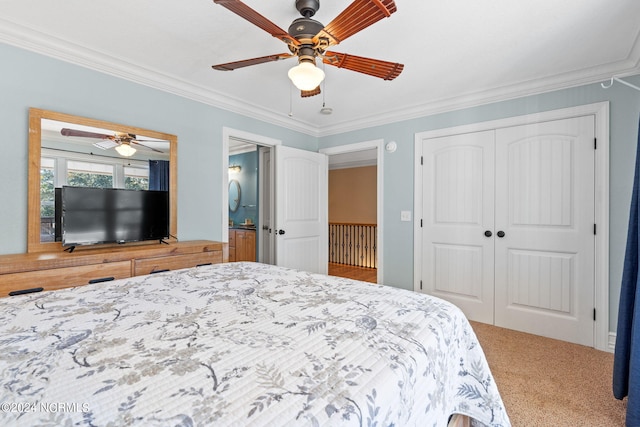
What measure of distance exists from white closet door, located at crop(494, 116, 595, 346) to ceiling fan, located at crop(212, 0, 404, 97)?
6.10 ft

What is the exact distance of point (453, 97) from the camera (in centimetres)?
317

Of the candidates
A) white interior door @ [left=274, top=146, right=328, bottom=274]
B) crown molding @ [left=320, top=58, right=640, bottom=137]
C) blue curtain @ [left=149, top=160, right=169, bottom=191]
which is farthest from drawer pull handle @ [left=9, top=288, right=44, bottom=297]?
crown molding @ [left=320, top=58, right=640, bottom=137]

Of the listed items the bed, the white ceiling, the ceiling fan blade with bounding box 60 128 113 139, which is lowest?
the bed

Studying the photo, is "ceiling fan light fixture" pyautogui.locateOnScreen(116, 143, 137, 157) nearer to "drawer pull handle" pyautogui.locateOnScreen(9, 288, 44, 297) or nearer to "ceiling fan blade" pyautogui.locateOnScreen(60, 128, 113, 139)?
"ceiling fan blade" pyautogui.locateOnScreen(60, 128, 113, 139)

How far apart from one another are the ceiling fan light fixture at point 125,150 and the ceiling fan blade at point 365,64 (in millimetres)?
1856

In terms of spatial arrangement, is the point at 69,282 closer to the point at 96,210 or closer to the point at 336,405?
the point at 96,210

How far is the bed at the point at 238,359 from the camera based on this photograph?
1.83 ft

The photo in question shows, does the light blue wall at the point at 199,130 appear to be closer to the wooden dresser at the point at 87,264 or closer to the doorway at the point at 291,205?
the doorway at the point at 291,205

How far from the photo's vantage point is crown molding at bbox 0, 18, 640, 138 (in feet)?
6.91

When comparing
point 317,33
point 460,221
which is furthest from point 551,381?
point 317,33

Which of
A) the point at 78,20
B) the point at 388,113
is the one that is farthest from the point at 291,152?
the point at 78,20

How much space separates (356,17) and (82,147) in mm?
2284

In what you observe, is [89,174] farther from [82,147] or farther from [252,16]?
[252,16]

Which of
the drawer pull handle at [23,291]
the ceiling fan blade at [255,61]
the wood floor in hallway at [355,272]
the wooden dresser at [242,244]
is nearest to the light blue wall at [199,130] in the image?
the drawer pull handle at [23,291]
